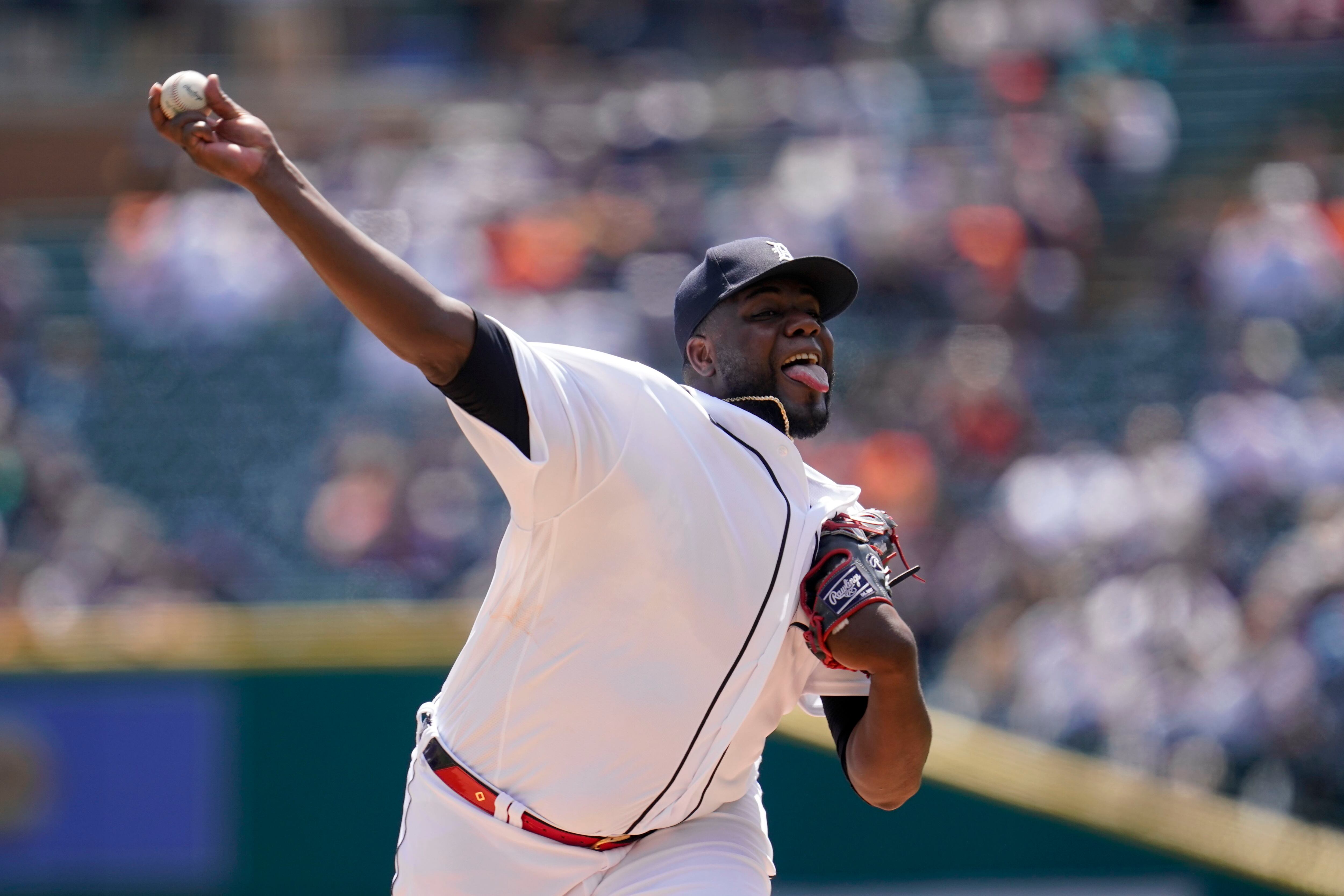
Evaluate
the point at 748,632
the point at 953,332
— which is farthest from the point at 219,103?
the point at 953,332

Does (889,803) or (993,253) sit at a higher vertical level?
(889,803)

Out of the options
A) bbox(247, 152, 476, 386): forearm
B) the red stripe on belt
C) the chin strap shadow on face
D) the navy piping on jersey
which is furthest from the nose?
the red stripe on belt

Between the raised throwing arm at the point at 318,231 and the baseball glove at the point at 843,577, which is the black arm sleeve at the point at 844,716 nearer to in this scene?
the baseball glove at the point at 843,577

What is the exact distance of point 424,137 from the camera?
562 inches

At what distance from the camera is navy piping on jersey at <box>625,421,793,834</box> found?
10.5ft

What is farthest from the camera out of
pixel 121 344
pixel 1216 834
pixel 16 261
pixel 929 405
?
pixel 16 261

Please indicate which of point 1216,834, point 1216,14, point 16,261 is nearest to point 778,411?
point 1216,834

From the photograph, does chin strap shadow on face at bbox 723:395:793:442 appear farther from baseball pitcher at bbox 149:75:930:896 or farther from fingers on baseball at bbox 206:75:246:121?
fingers on baseball at bbox 206:75:246:121

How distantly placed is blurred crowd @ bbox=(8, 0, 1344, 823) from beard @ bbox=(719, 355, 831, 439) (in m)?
5.47

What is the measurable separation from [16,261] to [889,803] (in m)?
10.5

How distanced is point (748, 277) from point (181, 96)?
1176 mm

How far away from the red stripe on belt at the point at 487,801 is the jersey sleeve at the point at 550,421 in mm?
549

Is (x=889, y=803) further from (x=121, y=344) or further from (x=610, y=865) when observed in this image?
(x=121, y=344)

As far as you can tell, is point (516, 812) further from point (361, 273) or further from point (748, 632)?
point (361, 273)
